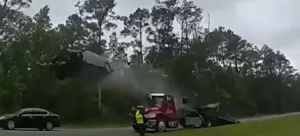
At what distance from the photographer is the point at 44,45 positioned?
174 feet

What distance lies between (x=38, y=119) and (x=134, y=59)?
4978cm

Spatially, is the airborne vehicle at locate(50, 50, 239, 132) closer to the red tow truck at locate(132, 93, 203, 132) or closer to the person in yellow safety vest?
the red tow truck at locate(132, 93, 203, 132)

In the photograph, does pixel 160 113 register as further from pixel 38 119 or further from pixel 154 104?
pixel 38 119

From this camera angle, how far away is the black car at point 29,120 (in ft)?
107

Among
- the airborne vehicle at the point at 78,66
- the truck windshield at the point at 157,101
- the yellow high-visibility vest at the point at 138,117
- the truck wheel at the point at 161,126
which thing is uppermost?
the airborne vehicle at the point at 78,66

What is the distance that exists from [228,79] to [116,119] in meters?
30.5

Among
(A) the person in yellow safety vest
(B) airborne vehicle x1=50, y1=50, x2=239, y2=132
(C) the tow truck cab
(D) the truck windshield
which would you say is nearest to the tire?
(B) airborne vehicle x1=50, y1=50, x2=239, y2=132

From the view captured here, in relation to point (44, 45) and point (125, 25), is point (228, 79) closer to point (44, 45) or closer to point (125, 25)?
point (125, 25)

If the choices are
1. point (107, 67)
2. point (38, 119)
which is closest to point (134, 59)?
point (107, 67)

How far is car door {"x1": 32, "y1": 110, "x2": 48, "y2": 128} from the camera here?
3325cm

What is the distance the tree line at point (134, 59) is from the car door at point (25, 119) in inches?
540

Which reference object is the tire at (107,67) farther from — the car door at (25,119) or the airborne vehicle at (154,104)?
the car door at (25,119)

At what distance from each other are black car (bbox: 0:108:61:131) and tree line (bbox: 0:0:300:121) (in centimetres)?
Answer: 1358

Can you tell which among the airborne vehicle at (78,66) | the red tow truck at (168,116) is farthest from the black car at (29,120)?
the airborne vehicle at (78,66)
